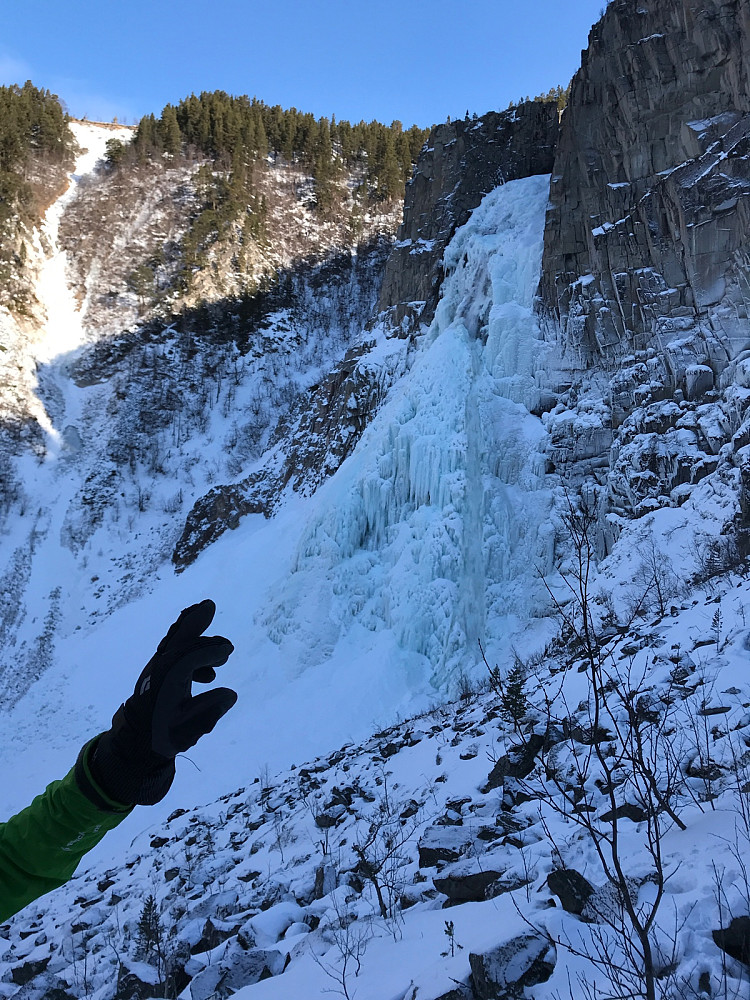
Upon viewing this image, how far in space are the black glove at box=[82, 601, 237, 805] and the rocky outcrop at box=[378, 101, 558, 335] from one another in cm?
2200

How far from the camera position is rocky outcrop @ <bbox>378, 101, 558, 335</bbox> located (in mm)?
23297

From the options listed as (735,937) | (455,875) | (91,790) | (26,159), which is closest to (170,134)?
(26,159)

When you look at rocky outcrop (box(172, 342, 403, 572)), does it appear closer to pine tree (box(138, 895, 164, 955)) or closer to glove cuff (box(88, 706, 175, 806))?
pine tree (box(138, 895, 164, 955))

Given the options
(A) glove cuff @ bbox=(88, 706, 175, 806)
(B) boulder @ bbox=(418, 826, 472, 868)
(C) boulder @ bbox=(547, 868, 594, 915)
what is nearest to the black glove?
(A) glove cuff @ bbox=(88, 706, 175, 806)

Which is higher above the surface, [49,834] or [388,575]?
[49,834]

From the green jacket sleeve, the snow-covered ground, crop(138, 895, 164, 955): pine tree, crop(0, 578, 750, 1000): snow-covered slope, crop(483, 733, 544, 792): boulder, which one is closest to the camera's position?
the green jacket sleeve

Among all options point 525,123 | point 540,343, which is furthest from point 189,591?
point 525,123

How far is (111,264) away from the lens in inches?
1582

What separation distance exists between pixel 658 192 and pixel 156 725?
16.4 m

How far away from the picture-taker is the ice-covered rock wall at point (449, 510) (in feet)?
44.4

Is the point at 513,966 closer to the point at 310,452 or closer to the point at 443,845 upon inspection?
the point at 443,845

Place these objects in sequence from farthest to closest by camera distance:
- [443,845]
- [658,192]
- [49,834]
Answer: [658,192] < [443,845] < [49,834]

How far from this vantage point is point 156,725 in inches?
67.2

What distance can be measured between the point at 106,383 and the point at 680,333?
3200 cm
